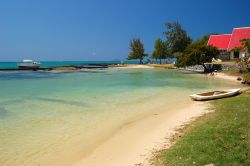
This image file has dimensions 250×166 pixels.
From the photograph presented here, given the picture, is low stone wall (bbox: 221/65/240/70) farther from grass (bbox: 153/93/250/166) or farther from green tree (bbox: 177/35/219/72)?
grass (bbox: 153/93/250/166)

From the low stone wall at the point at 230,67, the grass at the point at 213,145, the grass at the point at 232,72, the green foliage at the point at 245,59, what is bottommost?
the grass at the point at 213,145

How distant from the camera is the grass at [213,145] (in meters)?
6.17

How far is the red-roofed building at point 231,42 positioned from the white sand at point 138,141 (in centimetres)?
3685

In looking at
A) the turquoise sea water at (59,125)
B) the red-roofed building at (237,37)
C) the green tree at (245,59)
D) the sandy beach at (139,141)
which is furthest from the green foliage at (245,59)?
the sandy beach at (139,141)

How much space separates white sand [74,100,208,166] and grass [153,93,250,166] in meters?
0.63

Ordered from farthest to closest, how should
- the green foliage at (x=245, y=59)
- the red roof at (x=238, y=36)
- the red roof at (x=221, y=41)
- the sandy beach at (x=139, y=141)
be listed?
the red roof at (x=221, y=41) → the red roof at (x=238, y=36) → the green foliage at (x=245, y=59) → the sandy beach at (x=139, y=141)

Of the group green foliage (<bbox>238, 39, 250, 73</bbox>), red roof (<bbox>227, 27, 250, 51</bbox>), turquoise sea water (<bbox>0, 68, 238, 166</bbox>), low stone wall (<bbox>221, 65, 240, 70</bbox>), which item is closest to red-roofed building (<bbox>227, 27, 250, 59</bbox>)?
red roof (<bbox>227, 27, 250, 51</bbox>)

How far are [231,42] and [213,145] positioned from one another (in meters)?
45.8

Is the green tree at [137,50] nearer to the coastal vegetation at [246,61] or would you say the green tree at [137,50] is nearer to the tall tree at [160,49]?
the tall tree at [160,49]

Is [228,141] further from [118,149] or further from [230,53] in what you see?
[230,53]

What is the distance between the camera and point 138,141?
8.87m

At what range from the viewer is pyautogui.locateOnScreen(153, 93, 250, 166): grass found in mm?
6167

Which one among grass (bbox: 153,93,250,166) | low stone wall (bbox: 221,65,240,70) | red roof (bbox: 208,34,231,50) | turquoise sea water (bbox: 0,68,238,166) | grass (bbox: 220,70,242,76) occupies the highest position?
red roof (bbox: 208,34,231,50)

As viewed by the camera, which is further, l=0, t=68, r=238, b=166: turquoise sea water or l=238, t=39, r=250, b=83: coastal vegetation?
l=238, t=39, r=250, b=83: coastal vegetation
